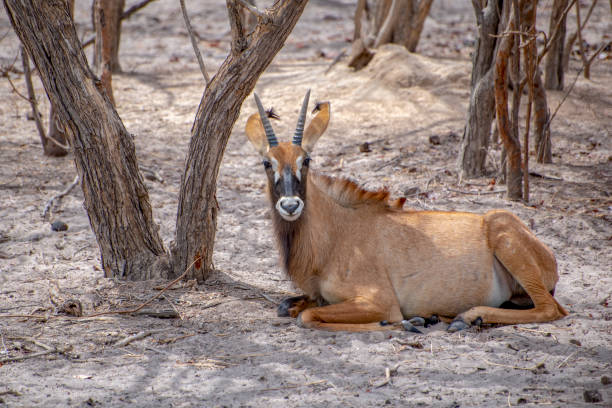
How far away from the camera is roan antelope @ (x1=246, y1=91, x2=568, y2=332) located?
19.3 feet

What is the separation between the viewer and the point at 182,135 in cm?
1198

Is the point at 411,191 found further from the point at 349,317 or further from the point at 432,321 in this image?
the point at 349,317

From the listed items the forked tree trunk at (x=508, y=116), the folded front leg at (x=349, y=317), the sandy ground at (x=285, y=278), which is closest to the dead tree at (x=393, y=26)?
the sandy ground at (x=285, y=278)

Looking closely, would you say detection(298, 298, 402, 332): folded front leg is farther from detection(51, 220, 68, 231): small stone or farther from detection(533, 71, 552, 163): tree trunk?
detection(533, 71, 552, 163): tree trunk

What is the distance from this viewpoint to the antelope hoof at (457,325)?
5688 mm

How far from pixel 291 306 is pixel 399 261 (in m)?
1.05

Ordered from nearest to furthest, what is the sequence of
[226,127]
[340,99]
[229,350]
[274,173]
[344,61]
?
[229,350], [274,173], [226,127], [340,99], [344,61]

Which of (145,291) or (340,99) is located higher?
(340,99)

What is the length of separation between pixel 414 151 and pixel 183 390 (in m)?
7.14

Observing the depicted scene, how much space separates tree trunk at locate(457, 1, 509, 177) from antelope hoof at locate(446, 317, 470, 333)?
4.26 metres

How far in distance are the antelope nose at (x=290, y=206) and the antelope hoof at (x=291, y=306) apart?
3.30ft

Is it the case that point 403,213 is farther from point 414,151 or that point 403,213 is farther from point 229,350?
point 414,151

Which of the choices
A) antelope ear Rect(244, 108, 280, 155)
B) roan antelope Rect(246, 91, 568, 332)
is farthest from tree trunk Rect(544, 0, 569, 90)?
antelope ear Rect(244, 108, 280, 155)

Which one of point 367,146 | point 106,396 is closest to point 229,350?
point 106,396
